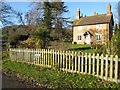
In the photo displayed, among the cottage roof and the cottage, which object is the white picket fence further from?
the cottage roof

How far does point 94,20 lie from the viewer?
6181cm

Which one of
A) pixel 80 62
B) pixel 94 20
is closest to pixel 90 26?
pixel 94 20

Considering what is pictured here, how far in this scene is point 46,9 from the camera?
49.9 m

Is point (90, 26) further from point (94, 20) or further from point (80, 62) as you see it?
point (80, 62)

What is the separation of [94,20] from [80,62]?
5112 cm

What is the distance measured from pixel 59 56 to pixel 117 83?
4.81 metres

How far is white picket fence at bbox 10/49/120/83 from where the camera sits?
9.88 metres

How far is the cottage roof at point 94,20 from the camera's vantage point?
58.5 meters

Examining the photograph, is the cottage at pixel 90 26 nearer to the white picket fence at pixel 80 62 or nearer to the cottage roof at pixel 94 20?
the cottage roof at pixel 94 20

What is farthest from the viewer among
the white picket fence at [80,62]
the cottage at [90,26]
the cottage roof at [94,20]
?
the cottage roof at [94,20]

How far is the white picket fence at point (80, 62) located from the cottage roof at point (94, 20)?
1714 inches

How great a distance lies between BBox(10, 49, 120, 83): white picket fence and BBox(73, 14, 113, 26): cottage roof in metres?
43.5

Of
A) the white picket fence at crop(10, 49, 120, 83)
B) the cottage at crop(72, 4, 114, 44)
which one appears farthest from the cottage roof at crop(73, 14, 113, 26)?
the white picket fence at crop(10, 49, 120, 83)

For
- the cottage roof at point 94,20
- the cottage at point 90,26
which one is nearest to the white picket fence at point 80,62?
the cottage at point 90,26
